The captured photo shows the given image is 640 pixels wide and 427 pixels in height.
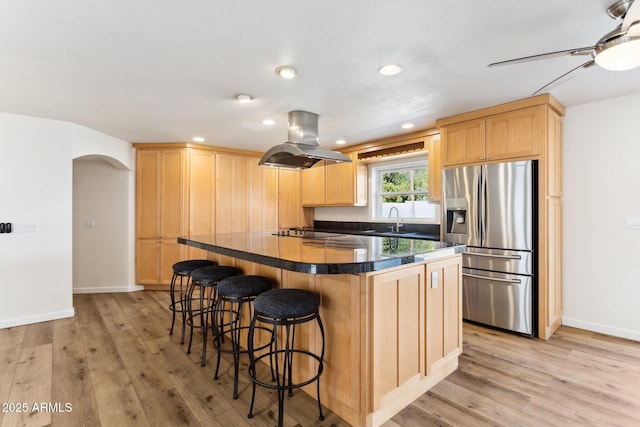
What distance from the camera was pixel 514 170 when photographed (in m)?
3.12

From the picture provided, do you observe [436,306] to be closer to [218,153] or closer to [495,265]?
[495,265]

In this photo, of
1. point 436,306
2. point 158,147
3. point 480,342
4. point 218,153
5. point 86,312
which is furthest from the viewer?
point 218,153

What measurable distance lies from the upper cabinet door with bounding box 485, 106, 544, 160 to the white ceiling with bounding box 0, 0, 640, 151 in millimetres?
228

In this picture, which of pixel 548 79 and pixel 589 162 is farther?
pixel 589 162

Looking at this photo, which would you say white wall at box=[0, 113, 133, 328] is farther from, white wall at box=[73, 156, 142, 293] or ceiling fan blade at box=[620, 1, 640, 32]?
ceiling fan blade at box=[620, 1, 640, 32]

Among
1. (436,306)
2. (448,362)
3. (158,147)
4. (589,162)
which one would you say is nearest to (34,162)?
(158,147)

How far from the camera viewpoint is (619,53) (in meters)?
1.55

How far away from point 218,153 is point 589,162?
195 inches

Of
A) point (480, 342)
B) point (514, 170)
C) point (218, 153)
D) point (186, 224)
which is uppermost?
point (218, 153)

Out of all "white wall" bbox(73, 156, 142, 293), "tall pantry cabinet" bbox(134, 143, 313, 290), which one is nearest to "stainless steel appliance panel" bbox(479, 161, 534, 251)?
"tall pantry cabinet" bbox(134, 143, 313, 290)

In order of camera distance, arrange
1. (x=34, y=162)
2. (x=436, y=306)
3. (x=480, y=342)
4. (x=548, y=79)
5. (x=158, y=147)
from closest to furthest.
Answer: (x=436, y=306) → (x=548, y=79) → (x=480, y=342) → (x=34, y=162) → (x=158, y=147)

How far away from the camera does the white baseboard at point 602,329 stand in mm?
2982

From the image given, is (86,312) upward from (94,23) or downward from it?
downward

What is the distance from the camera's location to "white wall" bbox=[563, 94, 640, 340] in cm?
300
